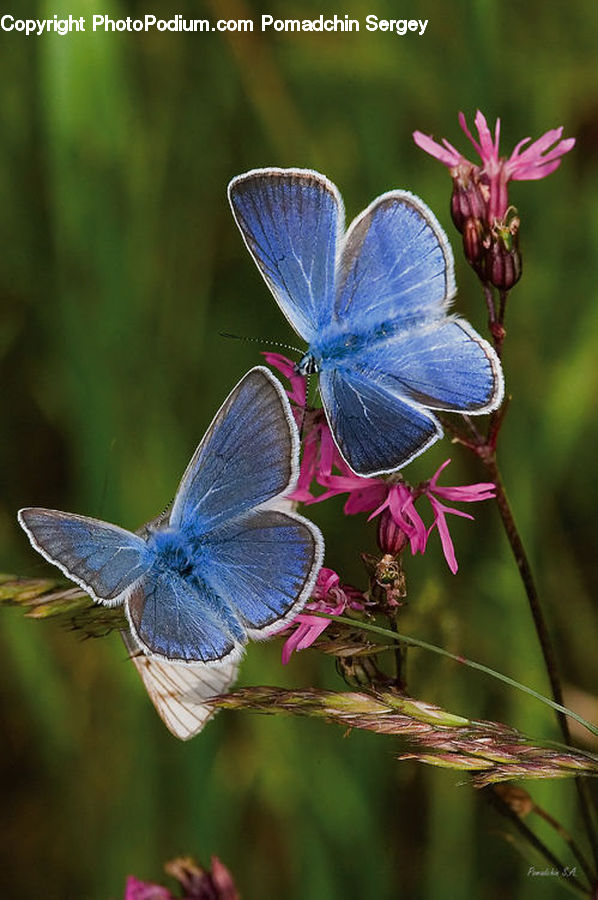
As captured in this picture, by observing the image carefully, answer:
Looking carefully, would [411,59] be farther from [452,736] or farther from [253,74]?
[452,736]

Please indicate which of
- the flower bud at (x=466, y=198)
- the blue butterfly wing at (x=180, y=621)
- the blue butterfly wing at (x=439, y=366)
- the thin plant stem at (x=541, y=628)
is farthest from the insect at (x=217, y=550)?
the flower bud at (x=466, y=198)

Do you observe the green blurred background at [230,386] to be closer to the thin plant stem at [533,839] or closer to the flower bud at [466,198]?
the thin plant stem at [533,839]

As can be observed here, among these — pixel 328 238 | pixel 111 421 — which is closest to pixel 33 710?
pixel 111 421

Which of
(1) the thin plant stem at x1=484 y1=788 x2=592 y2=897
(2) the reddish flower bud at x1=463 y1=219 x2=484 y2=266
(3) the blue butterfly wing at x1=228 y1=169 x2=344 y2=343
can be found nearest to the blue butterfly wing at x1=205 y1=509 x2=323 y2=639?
(3) the blue butterfly wing at x1=228 y1=169 x2=344 y2=343

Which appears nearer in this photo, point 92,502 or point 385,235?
point 385,235

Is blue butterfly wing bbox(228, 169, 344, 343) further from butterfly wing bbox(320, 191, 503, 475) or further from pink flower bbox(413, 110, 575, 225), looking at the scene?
pink flower bbox(413, 110, 575, 225)
